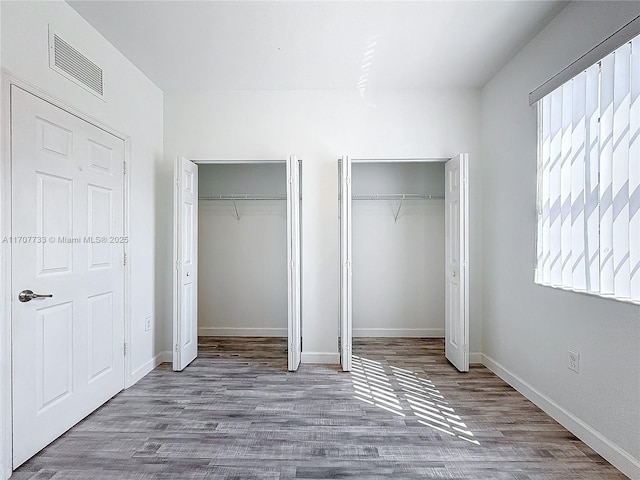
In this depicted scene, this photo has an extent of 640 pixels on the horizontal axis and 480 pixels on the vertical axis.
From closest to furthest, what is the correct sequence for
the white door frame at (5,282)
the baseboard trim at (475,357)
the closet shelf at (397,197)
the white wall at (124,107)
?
1. the white door frame at (5,282)
2. the white wall at (124,107)
3. the baseboard trim at (475,357)
4. the closet shelf at (397,197)

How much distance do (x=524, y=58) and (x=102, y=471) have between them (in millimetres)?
3975

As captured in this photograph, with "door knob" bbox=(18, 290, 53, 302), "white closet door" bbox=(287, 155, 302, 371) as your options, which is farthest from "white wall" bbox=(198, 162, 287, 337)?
"door knob" bbox=(18, 290, 53, 302)

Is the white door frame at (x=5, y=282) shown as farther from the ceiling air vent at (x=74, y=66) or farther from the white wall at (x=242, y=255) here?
the white wall at (x=242, y=255)

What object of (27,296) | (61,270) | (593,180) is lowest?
(27,296)

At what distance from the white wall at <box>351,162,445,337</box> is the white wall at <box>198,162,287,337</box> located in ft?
3.14

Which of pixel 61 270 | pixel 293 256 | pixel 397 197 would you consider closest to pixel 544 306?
pixel 293 256

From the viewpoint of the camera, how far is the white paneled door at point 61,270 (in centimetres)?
219

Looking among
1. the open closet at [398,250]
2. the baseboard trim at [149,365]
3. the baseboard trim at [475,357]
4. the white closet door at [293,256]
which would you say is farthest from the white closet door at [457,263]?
the baseboard trim at [149,365]

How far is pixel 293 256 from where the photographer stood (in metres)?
3.74

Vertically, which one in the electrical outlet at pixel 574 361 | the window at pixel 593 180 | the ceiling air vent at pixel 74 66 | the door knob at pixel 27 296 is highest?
the ceiling air vent at pixel 74 66

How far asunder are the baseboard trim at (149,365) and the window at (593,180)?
3336mm

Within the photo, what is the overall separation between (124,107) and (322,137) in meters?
1.80

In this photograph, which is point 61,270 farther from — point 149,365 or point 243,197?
point 243,197

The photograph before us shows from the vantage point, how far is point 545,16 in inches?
108
